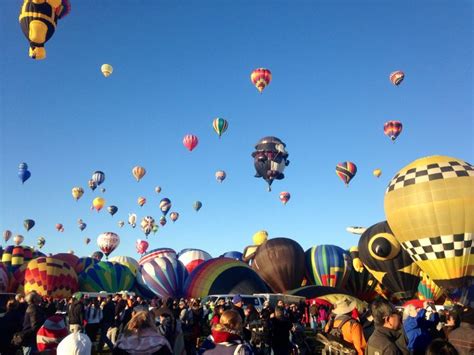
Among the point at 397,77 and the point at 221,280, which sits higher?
the point at 397,77

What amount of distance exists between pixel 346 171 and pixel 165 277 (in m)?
18.5

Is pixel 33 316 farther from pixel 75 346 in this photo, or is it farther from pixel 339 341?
pixel 339 341

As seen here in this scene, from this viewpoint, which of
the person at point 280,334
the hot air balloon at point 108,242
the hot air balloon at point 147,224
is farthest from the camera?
the hot air balloon at point 147,224

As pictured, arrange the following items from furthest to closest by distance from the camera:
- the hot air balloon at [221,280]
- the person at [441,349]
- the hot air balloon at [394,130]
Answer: the hot air balloon at [394,130], the hot air balloon at [221,280], the person at [441,349]

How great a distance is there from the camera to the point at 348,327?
4.66 m

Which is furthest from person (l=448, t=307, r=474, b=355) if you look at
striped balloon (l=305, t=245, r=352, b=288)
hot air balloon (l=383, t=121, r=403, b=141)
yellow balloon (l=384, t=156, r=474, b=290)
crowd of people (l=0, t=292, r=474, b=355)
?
hot air balloon (l=383, t=121, r=403, b=141)

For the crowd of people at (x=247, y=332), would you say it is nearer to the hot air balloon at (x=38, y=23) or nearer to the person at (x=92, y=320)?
the person at (x=92, y=320)

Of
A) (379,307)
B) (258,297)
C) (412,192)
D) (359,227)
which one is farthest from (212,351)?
(359,227)

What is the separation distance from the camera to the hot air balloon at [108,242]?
4053 cm

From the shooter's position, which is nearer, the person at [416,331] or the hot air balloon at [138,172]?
the person at [416,331]

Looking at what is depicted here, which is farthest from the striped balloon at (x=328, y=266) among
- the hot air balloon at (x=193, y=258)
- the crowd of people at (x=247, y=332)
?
the crowd of people at (x=247, y=332)

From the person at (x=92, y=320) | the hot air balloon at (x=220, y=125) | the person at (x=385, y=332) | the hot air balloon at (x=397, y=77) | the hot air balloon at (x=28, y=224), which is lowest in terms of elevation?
the person at (x=92, y=320)

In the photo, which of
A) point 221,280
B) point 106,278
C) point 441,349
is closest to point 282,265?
point 221,280

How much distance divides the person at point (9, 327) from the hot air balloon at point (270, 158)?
30.1 metres
